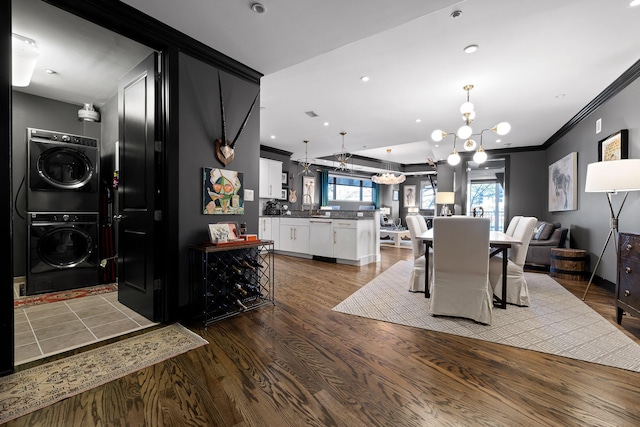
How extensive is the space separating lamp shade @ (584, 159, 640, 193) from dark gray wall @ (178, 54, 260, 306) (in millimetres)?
3569

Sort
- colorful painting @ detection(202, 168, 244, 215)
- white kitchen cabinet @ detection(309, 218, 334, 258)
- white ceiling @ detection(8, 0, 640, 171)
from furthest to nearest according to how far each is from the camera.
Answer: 1. white kitchen cabinet @ detection(309, 218, 334, 258)
2. colorful painting @ detection(202, 168, 244, 215)
3. white ceiling @ detection(8, 0, 640, 171)

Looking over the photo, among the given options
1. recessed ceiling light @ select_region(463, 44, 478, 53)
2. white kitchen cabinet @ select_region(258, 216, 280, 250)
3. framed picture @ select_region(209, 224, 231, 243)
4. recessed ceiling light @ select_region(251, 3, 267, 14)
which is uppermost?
recessed ceiling light @ select_region(463, 44, 478, 53)

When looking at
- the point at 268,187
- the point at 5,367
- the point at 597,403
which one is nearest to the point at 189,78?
the point at 5,367

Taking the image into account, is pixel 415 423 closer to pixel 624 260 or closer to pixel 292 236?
pixel 624 260

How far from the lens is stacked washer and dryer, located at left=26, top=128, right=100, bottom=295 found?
3242 millimetres

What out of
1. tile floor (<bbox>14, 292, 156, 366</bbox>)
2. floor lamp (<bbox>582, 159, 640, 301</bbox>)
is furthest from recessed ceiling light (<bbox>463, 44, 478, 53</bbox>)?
tile floor (<bbox>14, 292, 156, 366</bbox>)

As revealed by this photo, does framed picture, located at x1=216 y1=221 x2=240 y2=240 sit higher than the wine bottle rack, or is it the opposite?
framed picture, located at x1=216 y1=221 x2=240 y2=240

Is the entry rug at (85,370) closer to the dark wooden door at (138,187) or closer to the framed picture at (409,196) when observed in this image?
the dark wooden door at (138,187)

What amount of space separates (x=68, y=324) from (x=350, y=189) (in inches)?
389

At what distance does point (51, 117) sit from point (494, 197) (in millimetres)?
12968

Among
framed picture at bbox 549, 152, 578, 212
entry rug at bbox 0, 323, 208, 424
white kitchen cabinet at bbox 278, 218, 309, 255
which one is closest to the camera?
entry rug at bbox 0, 323, 208, 424

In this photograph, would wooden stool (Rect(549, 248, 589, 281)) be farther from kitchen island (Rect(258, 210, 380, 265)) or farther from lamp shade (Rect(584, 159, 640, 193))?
kitchen island (Rect(258, 210, 380, 265))

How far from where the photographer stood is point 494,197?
36.4 ft

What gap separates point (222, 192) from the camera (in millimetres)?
2754
